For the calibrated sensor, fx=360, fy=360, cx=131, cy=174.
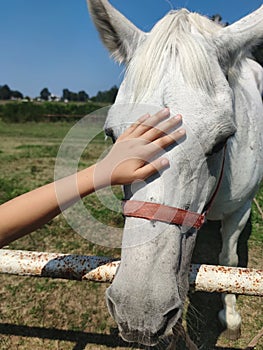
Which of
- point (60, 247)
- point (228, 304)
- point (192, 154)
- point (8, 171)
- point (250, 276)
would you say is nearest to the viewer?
point (192, 154)

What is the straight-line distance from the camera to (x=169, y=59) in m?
1.59

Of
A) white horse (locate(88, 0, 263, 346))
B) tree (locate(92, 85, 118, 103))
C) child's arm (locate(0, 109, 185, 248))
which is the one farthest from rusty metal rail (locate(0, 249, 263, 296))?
tree (locate(92, 85, 118, 103))

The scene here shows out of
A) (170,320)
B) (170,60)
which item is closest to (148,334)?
(170,320)

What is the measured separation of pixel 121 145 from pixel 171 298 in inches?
22.5

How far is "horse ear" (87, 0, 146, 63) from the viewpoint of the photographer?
1833mm

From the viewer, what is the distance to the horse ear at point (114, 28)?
183 centimetres

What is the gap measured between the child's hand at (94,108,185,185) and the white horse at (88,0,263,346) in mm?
54

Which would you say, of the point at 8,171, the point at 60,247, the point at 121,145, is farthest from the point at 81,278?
the point at 8,171

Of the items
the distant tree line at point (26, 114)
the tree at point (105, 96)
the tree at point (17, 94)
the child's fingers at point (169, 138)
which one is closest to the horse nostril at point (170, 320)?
the child's fingers at point (169, 138)

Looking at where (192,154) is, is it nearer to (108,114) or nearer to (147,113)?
(147,113)

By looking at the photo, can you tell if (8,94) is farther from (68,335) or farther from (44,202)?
(44,202)

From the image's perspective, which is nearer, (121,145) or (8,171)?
(121,145)

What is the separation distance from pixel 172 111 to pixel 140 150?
27 cm

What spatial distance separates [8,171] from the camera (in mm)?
7109
